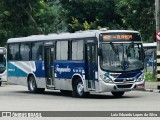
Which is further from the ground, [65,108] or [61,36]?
[61,36]

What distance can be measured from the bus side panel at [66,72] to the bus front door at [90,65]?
0.28 metres

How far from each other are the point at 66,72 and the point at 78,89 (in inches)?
50.2

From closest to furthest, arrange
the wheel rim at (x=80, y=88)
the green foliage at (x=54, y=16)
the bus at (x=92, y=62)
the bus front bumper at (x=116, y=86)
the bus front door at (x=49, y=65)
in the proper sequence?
the bus front bumper at (x=116, y=86) < the bus at (x=92, y=62) < the wheel rim at (x=80, y=88) < the bus front door at (x=49, y=65) < the green foliage at (x=54, y=16)

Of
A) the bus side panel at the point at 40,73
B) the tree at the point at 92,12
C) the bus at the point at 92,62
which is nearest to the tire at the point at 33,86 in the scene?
the bus side panel at the point at 40,73

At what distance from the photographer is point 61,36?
2745 cm

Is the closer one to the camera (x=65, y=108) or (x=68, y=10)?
(x=65, y=108)

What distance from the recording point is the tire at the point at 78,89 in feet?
84.2

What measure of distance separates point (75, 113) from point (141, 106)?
3.02 m

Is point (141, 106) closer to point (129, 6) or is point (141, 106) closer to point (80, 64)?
point (80, 64)

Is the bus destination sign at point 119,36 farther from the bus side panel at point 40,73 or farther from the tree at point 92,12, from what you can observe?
the tree at point 92,12

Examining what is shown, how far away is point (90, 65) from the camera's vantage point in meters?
25.1

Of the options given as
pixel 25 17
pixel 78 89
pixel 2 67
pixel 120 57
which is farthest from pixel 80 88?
pixel 25 17

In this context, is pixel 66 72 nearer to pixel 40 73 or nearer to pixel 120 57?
pixel 40 73

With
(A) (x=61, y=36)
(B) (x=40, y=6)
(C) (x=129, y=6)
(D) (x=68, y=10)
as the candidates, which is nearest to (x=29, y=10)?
(B) (x=40, y=6)
